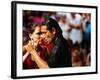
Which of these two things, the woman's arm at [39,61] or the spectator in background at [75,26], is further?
the spectator in background at [75,26]

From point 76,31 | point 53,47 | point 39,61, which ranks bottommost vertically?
point 39,61

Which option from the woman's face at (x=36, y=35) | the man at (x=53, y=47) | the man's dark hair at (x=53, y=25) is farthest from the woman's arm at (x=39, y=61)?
the man's dark hair at (x=53, y=25)

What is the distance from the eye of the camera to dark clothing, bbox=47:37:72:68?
1897 mm

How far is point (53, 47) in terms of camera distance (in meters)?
1.91

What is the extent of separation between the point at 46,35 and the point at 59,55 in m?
0.20

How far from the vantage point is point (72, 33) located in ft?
6.48

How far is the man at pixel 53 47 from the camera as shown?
73.6 inches

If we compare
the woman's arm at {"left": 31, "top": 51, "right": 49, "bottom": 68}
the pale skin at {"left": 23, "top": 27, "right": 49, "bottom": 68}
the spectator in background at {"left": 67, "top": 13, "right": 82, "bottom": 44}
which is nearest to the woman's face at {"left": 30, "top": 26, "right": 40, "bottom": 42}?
the pale skin at {"left": 23, "top": 27, "right": 49, "bottom": 68}

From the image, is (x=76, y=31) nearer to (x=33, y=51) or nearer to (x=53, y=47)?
(x=53, y=47)

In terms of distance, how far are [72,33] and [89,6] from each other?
280 millimetres

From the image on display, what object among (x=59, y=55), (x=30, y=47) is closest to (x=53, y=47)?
(x=59, y=55)

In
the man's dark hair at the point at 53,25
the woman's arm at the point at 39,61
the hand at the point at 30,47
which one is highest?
the man's dark hair at the point at 53,25

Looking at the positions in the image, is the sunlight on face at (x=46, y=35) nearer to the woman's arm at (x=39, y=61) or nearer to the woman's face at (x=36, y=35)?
the woman's face at (x=36, y=35)

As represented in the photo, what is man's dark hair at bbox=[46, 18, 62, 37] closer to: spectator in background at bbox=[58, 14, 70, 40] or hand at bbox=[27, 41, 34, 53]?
spectator in background at bbox=[58, 14, 70, 40]
